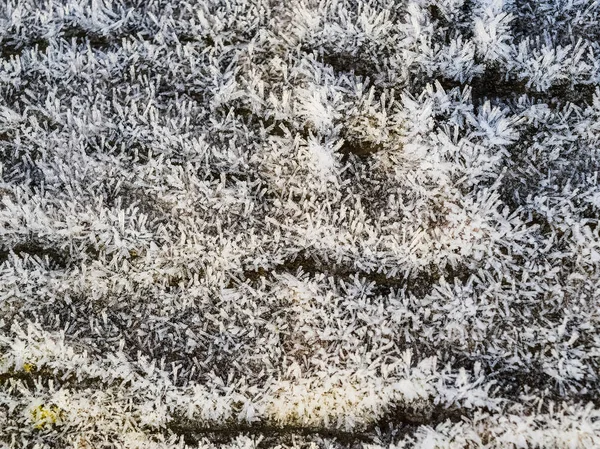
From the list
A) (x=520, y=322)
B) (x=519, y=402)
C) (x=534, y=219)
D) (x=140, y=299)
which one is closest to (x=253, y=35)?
(x=140, y=299)

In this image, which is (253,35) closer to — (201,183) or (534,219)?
(201,183)

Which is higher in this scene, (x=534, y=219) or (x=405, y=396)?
(x=534, y=219)

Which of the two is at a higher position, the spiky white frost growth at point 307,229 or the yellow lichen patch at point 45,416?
the spiky white frost growth at point 307,229

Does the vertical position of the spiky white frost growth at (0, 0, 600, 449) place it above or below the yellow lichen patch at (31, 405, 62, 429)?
above

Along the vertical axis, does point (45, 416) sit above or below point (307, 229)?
below
